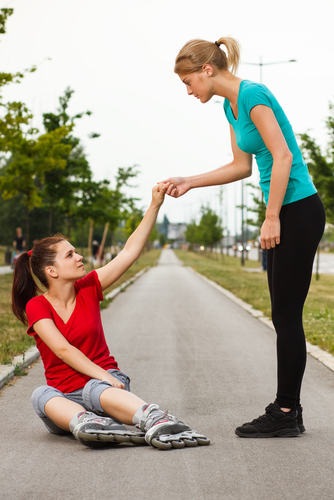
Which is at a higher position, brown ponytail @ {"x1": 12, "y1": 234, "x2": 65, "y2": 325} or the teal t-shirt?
the teal t-shirt

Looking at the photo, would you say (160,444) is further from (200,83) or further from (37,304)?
(200,83)

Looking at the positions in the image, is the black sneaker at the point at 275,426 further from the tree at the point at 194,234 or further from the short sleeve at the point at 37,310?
the tree at the point at 194,234

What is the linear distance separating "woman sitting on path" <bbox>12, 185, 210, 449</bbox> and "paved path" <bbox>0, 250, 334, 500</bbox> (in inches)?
4.5

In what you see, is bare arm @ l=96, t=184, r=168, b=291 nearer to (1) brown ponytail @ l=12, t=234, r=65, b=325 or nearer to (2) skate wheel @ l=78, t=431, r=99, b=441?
(1) brown ponytail @ l=12, t=234, r=65, b=325

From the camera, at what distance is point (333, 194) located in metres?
16.2

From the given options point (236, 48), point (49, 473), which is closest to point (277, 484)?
point (49, 473)

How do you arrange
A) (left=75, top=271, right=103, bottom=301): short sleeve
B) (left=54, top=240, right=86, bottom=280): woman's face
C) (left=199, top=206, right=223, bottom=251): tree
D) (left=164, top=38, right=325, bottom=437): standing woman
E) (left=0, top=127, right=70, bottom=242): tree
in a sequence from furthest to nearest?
(left=199, top=206, right=223, bottom=251): tree → (left=0, top=127, right=70, bottom=242): tree → (left=75, top=271, right=103, bottom=301): short sleeve → (left=54, top=240, right=86, bottom=280): woman's face → (left=164, top=38, right=325, bottom=437): standing woman

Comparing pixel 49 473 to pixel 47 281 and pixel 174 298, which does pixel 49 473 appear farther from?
pixel 174 298

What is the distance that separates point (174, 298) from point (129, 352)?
7520 millimetres

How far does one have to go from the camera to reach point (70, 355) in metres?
3.34

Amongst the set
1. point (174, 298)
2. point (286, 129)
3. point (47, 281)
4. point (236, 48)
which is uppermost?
point (236, 48)

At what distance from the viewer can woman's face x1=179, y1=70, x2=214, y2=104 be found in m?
3.32

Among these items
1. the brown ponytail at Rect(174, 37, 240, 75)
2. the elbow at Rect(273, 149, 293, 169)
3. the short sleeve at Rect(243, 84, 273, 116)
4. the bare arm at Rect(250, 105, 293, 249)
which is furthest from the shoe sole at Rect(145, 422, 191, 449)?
the brown ponytail at Rect(174, 37, 240, 75)

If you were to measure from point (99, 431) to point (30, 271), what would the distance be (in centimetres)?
116
